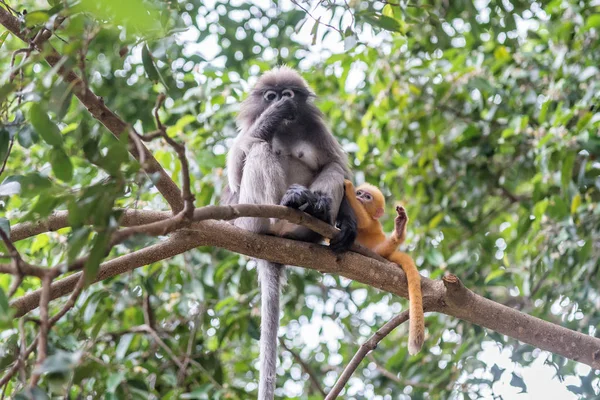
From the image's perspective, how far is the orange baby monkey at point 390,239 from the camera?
118 inches

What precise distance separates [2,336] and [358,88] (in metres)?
3.53

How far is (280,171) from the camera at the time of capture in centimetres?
372

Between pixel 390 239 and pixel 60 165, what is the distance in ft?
6.52

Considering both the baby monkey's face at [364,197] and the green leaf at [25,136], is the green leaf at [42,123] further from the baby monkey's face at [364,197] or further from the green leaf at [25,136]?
the baby monkey's face at [364,197]

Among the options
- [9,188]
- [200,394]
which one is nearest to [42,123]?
[9,188]

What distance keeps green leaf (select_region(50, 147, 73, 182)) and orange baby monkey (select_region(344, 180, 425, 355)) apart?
1.67m

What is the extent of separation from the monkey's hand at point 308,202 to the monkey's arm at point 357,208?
21 centimetres

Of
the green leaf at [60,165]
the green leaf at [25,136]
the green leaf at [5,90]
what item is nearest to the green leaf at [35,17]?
the green leaf at [5,90]

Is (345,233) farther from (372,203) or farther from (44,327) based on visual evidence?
(44,327)

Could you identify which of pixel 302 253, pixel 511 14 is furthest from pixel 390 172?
pixel 302 253

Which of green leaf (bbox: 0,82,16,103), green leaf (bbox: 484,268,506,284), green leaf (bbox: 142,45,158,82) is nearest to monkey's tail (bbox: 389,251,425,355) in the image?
green leaf (bbox: 484,268,506,284)

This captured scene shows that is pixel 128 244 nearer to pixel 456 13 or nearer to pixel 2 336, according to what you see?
pixel 2 336

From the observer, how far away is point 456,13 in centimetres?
491

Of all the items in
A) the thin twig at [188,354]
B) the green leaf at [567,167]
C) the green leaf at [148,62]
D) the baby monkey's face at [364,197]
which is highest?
the green leaf at [567,167]
